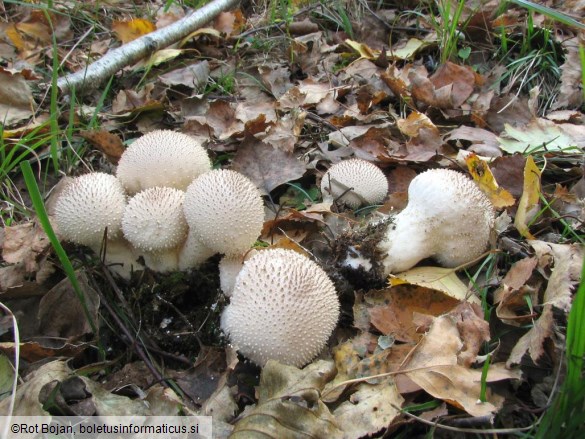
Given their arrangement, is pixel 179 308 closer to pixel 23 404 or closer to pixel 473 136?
pixel 23 404

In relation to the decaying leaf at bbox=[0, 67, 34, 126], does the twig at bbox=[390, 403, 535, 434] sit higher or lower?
lower

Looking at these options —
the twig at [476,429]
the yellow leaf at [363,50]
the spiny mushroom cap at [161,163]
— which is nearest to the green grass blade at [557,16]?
the twig at [476,429]

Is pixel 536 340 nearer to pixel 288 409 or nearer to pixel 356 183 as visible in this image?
pixel 288 409

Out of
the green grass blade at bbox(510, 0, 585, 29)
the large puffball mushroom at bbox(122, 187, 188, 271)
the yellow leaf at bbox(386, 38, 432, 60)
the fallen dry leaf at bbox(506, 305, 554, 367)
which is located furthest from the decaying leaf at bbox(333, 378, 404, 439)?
the yellow leaf at bbox(386, 38, 432, 60)

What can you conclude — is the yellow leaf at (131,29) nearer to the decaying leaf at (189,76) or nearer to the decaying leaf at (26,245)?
the decaying leaf at (189,76)

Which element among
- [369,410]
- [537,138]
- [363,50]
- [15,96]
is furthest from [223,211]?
[363,50]

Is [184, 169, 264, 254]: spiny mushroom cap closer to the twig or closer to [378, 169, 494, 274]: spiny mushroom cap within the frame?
[378, 169, 494, 274]: spiny mushroom cap

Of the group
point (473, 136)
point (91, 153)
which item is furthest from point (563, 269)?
point (91, 153)
